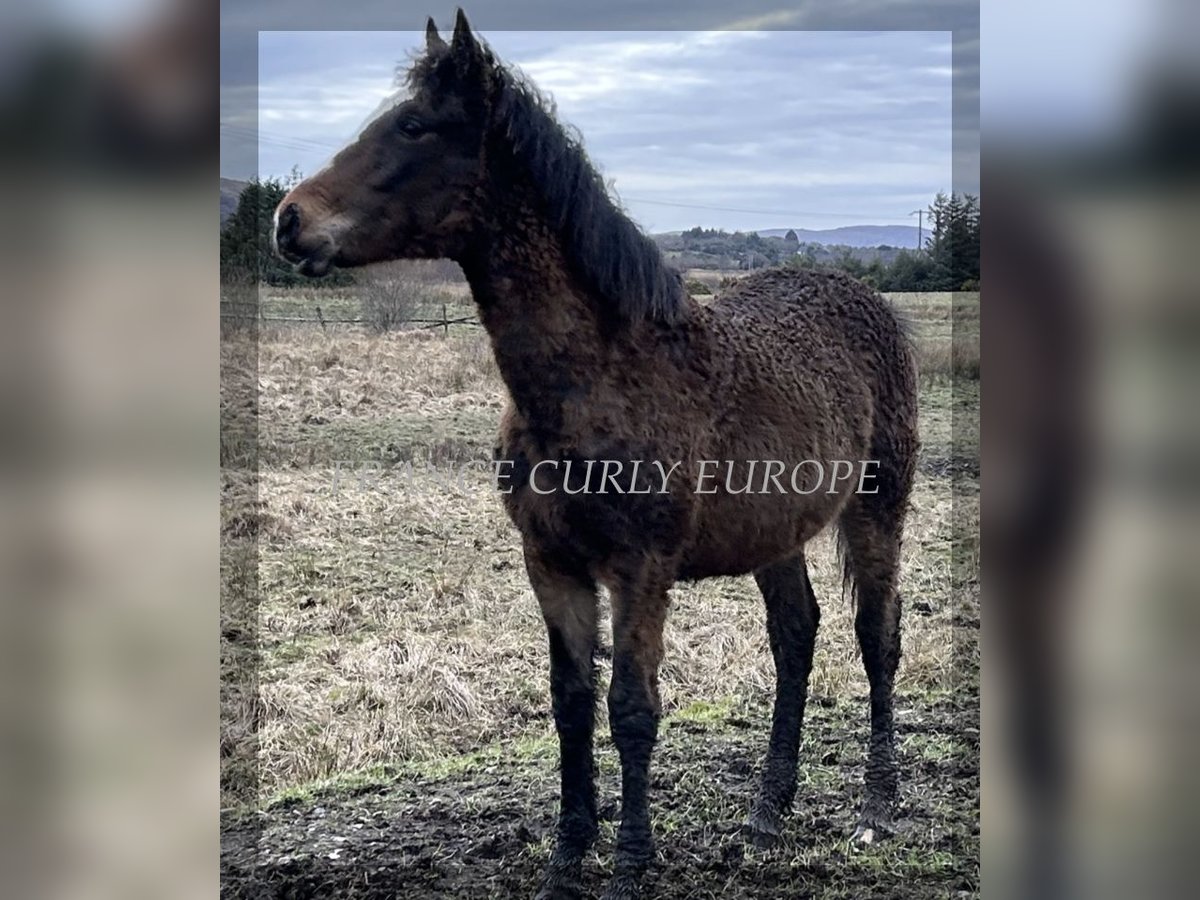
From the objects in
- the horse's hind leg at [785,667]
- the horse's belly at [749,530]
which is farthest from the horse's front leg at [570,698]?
the horse's hind leg at [785,667]

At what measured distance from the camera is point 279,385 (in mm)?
3543

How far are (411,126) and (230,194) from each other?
0.70 metres

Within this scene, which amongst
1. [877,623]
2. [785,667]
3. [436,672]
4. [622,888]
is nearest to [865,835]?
[785,667]

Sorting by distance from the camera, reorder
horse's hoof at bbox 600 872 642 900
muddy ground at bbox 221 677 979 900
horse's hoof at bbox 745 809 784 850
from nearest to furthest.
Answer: horse's hoof at bbox 600 872 642 900, muddy ground at bbox 221 677 979 900, horse's hoof at bbox 745 809 784 850

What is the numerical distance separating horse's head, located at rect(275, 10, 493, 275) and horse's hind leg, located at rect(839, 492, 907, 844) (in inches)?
76.3

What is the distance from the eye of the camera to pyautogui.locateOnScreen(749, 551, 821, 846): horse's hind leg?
3.76 m

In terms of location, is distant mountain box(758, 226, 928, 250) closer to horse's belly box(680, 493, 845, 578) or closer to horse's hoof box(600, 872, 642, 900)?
horse's belly box(680, 493, 845, 578)

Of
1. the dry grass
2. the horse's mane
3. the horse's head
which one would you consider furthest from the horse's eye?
the dry grass

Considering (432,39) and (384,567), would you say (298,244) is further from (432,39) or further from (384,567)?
(384,567)

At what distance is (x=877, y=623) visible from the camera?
12.8 feet

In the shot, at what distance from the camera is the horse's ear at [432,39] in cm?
310

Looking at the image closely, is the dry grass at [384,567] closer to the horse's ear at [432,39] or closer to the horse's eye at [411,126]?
the horse's eye at [411,126]
